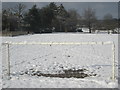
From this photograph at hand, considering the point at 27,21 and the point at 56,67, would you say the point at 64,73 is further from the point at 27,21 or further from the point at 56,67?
the point at 27,21

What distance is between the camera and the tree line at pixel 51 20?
83838mm

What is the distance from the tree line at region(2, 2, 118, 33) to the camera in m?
83.8

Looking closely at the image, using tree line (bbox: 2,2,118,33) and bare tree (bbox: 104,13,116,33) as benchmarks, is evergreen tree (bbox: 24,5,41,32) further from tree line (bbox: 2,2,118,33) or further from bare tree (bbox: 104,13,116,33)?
bare tree (bbox: 104,13,116,33)

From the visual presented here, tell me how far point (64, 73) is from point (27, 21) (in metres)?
79.2

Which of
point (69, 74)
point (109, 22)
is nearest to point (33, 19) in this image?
point (109, 22)

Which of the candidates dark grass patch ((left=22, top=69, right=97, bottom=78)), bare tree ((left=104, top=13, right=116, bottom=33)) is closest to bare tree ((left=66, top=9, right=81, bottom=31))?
bare tree ((left=104, top=13, right=116, bottom=33))

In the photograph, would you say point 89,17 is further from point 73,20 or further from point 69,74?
point 69,74

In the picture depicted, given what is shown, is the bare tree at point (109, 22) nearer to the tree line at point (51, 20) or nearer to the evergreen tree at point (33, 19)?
the tree line at point (51, 20)

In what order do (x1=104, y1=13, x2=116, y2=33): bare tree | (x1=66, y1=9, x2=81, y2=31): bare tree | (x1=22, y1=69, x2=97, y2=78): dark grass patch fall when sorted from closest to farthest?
(x1=22, y1=69, x2=97, y2=78): dark grass patch → (x1=104, y1=13, x2=116, y2=33): bare tree → (x1=66, y1=9, x2=81, y2=31): bare tree

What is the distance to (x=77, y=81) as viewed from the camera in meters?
8.01

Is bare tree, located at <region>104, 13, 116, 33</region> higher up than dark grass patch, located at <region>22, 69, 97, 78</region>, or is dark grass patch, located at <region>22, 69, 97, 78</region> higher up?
bare tree, located at <region>104, 13, 116, 33</region>

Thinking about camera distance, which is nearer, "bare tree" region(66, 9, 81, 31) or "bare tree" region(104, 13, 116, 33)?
"bare tree" region(104, 13, 116, 33)

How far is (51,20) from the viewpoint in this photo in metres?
95.6

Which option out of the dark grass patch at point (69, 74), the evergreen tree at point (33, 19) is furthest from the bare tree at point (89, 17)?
the dark grass patch at point (69, 74)
